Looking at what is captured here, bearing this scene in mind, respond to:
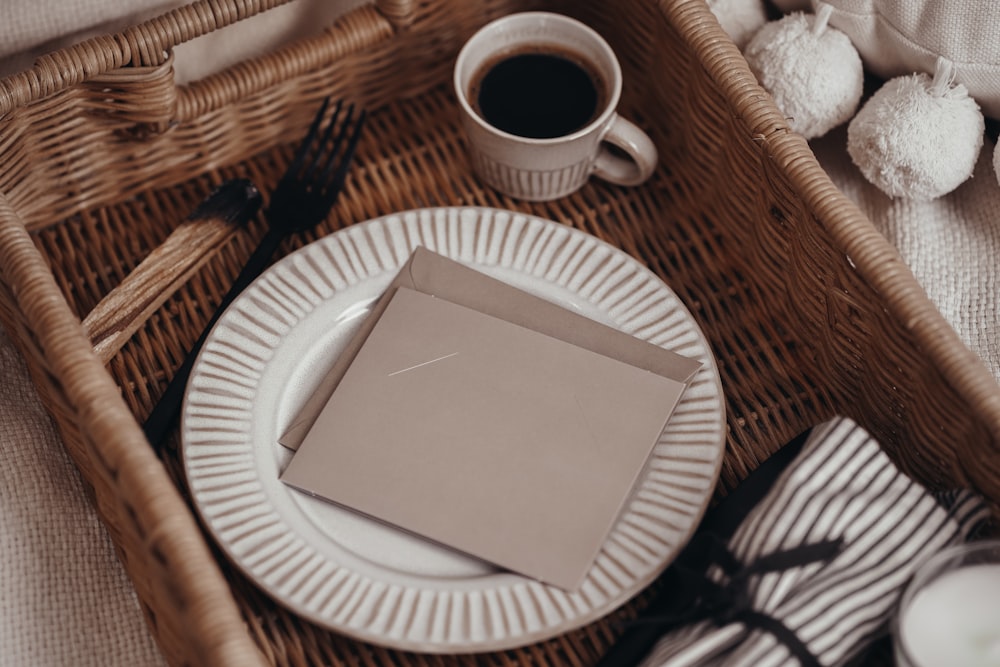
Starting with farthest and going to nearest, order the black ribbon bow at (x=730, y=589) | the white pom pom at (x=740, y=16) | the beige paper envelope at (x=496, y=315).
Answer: the white pom pom at (x=740, y=16) < the beige paper envelope at (x=496, y=315) < the black ribbon bow at (x=730, y=589)

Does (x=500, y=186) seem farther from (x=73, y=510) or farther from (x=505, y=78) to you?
(x=73, y=510)

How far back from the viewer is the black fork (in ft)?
2.06

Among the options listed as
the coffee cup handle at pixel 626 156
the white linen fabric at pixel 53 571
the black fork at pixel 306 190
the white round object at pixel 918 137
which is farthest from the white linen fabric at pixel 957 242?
the white linen fabric at pixel 53 571

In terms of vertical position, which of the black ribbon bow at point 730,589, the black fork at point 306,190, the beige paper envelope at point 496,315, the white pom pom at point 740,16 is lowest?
the black ribbon bow at point 730,589

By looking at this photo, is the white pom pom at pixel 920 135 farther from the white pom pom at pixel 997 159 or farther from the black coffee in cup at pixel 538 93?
the black coffee in cup at pixel 538 93

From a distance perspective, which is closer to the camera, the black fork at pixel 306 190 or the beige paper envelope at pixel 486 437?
the beige paper envelope at pixel 486 437

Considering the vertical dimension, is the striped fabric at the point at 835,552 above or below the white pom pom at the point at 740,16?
below

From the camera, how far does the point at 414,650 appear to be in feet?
1.59

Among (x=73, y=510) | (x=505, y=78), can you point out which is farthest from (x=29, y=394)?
(x=505, y=78)

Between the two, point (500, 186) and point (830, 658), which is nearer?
point (830, 658)

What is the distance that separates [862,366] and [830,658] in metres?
0.18

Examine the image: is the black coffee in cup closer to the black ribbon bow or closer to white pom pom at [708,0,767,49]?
white pom pom at [708,0,767,49]

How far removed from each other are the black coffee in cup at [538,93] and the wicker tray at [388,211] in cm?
6

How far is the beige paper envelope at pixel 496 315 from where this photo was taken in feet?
1.87
